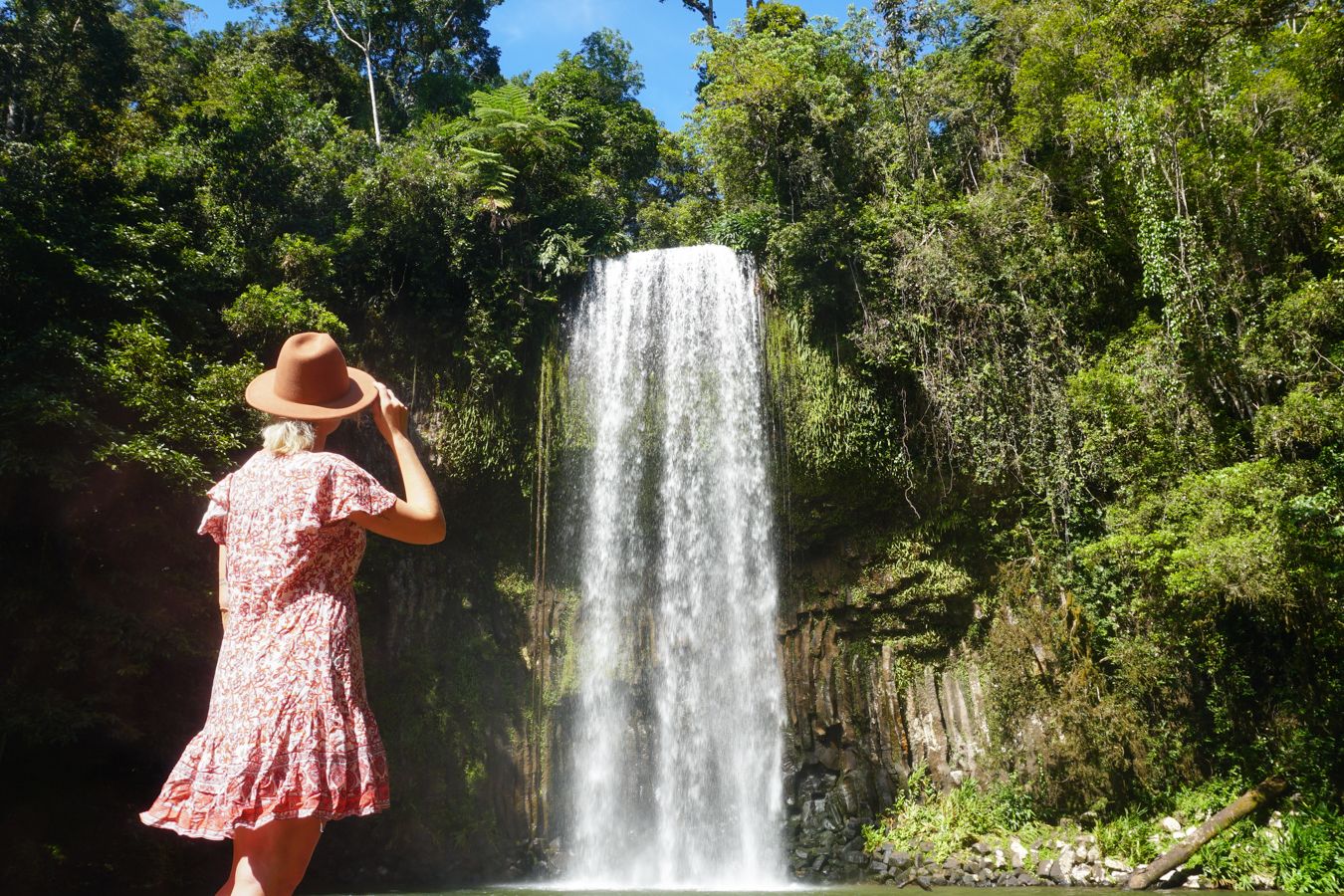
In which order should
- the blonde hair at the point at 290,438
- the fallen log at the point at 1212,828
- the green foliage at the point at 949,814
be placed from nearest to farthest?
the blonde hair at the point at 290,438
the fallen log at the point at 1212,828
the green foliage at the point at 949,814

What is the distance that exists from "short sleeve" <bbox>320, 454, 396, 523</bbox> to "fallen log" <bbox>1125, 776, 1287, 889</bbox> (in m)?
8.97

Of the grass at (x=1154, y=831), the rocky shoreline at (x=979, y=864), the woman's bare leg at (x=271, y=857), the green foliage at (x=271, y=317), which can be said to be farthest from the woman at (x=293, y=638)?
the green foliage at (x=271, y=317)

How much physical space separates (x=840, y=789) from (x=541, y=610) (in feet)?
15.2

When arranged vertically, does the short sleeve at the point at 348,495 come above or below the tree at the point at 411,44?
below

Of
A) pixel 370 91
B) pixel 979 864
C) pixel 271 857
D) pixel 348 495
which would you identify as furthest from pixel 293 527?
pixel 370 91

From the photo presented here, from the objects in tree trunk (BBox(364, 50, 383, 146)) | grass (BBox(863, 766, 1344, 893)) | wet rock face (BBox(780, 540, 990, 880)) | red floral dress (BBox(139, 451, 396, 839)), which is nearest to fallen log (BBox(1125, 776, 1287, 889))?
grass (BBox(863, 766, 1344, 893))

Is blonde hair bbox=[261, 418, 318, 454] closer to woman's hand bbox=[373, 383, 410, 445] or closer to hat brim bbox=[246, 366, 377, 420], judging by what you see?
hat brim bbox=[246, 366, 377, 420]

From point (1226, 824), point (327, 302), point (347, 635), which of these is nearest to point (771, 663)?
point (1226, 824)

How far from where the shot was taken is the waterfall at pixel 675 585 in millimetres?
10477

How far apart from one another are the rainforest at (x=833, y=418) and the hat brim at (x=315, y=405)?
7.99 m

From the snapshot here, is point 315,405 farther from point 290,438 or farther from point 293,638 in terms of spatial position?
point 293,638

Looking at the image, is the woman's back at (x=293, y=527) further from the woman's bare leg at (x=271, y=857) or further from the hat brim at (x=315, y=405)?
the woman's bare leg at (x=271, y=857)

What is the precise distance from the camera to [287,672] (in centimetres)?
189

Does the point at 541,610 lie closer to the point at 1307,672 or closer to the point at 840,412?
the point at 840,412
